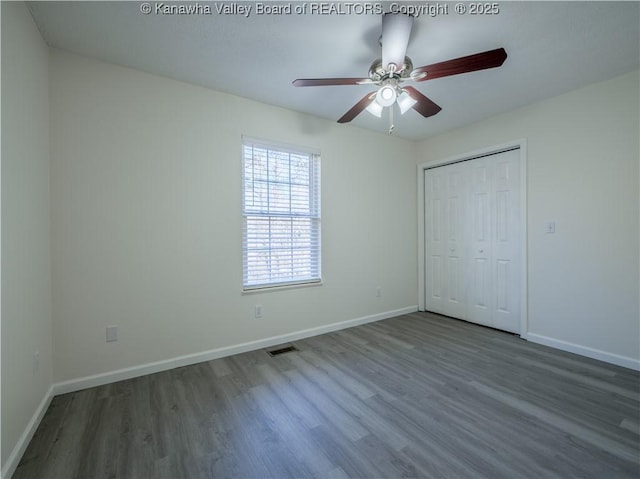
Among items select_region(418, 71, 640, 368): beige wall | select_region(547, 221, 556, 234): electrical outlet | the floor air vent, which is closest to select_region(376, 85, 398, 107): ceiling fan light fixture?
select_region(418, 71, 640, 368): beige wall

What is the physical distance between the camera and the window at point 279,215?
9.52 feet

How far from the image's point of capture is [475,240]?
3.62 m

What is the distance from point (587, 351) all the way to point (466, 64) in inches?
113

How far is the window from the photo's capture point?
9.52 feet

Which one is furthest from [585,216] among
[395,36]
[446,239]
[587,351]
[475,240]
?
[395,36]

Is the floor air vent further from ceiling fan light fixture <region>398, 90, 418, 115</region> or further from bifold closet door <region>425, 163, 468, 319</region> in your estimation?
ceiling fan light fixture <region>398, 90, 418, 115</region>

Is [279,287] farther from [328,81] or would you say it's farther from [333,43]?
[333,43]

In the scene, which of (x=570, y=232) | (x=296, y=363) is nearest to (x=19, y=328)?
(x=296, y=363)

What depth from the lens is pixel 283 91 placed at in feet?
8.91

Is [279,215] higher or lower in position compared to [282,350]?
higher

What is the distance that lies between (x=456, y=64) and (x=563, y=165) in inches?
81.4

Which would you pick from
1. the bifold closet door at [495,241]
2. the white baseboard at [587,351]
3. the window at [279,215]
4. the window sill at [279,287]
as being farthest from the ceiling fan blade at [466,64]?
the white baseboard at [587,351]

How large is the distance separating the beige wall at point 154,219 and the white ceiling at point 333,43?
28cm

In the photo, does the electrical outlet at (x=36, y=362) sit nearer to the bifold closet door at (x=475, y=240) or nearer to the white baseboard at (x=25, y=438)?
the white baseboard at (x=25, y=438)
